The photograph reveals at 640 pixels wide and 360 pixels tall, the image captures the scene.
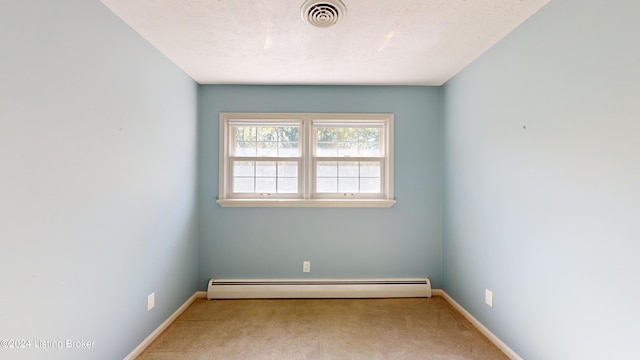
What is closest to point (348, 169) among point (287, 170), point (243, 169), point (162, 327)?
point (287, 170)

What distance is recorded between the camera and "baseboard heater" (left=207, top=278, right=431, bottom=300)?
2746 millimetres

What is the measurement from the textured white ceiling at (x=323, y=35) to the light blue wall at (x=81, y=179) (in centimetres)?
31

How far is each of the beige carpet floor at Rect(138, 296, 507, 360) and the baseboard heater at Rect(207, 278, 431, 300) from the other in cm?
7

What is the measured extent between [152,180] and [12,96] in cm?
100

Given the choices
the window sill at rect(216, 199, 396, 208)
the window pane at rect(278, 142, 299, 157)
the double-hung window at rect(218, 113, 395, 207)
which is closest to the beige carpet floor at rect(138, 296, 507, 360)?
the window sill at rect(216, 199, 396, 208)

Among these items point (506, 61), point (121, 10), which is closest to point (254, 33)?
point (121, 10)

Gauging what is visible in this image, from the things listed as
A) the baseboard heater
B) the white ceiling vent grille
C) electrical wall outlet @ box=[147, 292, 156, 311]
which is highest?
the white ceiling vent grille

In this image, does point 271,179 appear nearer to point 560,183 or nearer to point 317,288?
point 317,288

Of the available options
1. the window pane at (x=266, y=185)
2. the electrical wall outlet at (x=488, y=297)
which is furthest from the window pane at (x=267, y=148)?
the electrical wall outlet at (x=488, y=297)

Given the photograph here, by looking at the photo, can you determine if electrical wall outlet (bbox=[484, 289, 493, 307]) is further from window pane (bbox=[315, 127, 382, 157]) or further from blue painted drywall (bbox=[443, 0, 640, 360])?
window pane (bbox=[315, 127, 382, 157])

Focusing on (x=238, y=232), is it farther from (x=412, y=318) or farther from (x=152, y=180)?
(x=412, y=318)

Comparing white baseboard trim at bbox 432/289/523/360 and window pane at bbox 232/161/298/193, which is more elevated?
window pane at bbox 232/161/298/193

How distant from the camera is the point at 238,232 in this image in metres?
2.85

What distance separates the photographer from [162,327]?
7.10 ft
